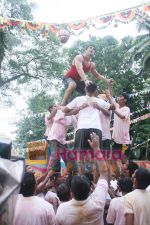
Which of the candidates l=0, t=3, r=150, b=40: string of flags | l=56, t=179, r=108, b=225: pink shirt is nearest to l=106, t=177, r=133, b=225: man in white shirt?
l=56, t=179, r=108, b=225: pink shirt

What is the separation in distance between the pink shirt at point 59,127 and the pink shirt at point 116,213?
378 cm

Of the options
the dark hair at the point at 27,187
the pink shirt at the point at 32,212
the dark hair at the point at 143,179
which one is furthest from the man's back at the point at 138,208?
the dark hair at the point at 27,187

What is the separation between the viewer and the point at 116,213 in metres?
3.84

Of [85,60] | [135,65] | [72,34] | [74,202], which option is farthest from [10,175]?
[135,65]

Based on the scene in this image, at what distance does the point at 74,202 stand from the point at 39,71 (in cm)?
2309

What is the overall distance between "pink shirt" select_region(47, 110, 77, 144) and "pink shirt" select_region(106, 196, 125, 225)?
149 inches

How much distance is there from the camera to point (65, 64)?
→ 86.9 feet

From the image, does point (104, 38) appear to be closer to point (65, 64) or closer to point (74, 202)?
point (65, 64)

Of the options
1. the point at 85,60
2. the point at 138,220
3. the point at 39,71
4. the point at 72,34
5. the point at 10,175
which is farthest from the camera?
the point at 39,71

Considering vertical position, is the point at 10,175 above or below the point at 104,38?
below

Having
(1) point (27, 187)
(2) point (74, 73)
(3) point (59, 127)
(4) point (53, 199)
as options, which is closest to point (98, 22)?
(2) point (74, 73)

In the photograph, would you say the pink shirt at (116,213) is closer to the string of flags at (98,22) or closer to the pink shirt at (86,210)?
the pink shirt at (86,210)

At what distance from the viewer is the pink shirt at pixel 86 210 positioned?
9.95 feet

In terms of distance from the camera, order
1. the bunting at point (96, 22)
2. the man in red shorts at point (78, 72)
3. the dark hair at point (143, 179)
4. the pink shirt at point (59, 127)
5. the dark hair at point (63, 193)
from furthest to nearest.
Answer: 1. the bunting at point (96, 22)
2. the pink shirt at point (59, 127)
3. the man in red shorts at point (78, 72)
4. the dark hair at point (63, 193)
5. the dark hair at point (143, 179)
